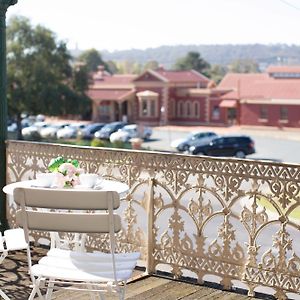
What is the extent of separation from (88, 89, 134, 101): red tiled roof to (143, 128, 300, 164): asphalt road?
17.4 ft

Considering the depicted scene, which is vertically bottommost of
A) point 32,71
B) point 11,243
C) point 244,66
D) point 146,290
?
point 146,290

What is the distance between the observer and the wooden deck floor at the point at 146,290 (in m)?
4.43

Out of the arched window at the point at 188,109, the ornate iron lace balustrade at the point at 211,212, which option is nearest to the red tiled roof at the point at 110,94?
the arched window at the point at 188,109

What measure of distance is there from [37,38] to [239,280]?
33.8 m

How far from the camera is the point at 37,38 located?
36.5 m

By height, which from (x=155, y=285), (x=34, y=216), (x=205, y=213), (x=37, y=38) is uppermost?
(x=37, y=38)

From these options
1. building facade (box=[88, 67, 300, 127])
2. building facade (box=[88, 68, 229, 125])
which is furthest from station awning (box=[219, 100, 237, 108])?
building facade (box=[88, 68, 229, 125])

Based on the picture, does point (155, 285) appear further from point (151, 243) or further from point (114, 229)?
point (114, 229)

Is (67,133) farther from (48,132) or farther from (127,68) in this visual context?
(127,68)

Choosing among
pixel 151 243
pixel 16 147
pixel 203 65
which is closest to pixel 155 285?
pixel 151 243

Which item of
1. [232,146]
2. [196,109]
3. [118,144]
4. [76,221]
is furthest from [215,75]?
[76,221]

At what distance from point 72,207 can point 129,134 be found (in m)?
38.3

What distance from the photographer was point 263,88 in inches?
1836

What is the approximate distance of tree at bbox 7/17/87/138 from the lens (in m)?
36.3
